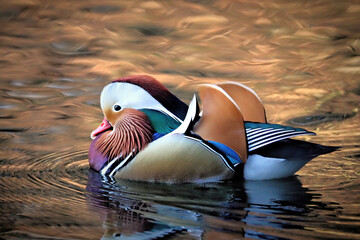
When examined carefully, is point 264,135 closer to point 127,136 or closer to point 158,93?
point 158,93

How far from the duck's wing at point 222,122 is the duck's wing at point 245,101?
1.39 ft

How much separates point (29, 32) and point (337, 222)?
6.57 metres

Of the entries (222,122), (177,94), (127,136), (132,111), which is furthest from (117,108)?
(177,94)

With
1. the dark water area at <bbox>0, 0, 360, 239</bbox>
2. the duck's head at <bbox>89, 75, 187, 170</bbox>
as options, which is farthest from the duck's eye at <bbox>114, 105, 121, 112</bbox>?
the dark water area at <bbox>0, 0, 360, 239</bbox>

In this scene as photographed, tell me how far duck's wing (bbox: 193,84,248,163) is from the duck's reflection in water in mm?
307

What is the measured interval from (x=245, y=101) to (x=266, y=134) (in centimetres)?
54

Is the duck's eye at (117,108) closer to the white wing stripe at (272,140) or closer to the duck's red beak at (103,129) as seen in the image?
the duck's red beak at (103,129)

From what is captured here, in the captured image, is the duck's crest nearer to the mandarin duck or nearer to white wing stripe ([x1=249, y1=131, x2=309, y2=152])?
the mandarin duck

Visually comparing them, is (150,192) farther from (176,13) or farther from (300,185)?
(176,13)

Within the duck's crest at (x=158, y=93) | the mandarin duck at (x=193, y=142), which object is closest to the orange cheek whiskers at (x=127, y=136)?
the mandarin duck at (x=193, y=142)

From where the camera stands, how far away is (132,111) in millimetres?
4914

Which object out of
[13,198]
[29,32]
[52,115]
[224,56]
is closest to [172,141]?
[13,198]

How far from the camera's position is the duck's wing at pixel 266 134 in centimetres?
446

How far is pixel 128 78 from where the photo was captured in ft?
15.9
